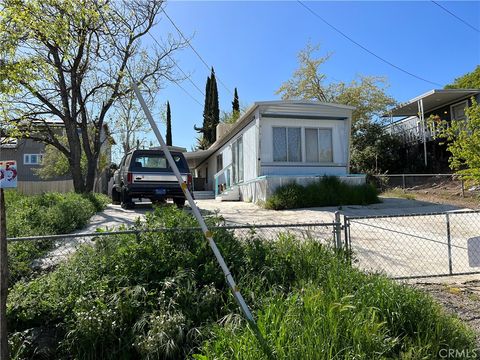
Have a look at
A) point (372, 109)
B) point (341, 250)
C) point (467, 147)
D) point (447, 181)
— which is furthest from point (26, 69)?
point (372, 109)

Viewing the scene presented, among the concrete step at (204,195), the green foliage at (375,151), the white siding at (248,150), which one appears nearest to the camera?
the white siding at (248,150)

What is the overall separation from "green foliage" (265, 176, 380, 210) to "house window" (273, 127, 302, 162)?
1.77 metres

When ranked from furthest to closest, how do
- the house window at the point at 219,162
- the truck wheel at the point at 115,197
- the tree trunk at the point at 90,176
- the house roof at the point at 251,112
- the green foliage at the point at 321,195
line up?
1. the house window at the point at 219,162
2. the tree trunk at the point at 90,176
3. the truck wheel at the point at 115,197
4. the house roof at the point at 251,112
5. the green foliage at the point at 321,195

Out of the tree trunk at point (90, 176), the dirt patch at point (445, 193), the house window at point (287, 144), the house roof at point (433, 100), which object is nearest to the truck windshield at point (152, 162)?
the house window at point (287, 144)

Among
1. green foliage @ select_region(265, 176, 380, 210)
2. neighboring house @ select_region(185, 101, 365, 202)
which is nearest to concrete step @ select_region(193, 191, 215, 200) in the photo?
neighboring house @ select_region(185, 101, 365, 202)

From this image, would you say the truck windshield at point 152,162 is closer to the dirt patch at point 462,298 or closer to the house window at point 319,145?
the house window at point 319,145

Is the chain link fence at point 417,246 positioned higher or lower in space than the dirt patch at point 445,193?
lower

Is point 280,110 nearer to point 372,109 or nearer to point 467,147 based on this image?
point 467,147

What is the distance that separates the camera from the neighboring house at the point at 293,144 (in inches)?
588

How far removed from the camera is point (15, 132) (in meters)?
11.6

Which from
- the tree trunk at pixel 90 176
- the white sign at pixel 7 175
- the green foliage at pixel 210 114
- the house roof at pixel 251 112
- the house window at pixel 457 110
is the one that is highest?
the green foliage at pixel 210 114

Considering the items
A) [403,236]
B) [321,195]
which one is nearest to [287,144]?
[321,195]

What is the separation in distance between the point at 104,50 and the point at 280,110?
7.13 m

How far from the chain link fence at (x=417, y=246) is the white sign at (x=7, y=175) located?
3.72m
